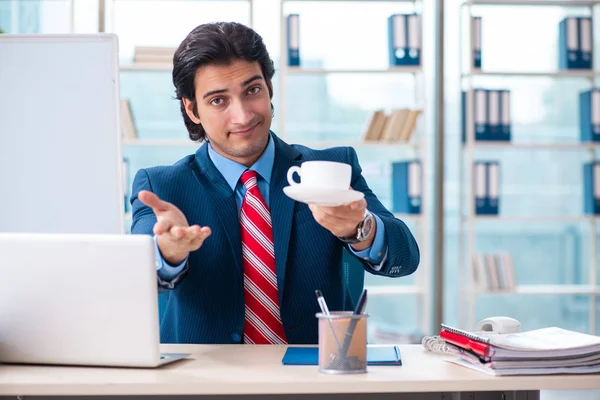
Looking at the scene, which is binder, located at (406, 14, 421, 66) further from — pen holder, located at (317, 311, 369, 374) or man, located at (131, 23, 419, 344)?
pen holder, located at (317, 311, 369, 374)

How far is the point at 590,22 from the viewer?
176 inches

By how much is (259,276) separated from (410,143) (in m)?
2.86

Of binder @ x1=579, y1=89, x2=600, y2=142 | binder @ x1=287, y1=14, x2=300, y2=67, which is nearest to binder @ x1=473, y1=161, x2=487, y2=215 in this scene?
binder @ x1=579, y1=89, x2=600, y2=142

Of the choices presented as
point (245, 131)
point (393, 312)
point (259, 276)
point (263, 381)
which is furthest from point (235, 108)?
point (393, 312)

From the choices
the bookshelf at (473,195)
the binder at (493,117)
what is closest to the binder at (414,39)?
the bookshelf at (473,195)

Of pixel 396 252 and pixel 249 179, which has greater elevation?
→ pixel 249 179

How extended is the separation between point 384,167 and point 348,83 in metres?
0.58

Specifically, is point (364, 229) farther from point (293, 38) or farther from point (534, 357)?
point (293, 38)

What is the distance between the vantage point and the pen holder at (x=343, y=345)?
1219 millimetres

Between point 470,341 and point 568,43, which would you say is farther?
point 568,43

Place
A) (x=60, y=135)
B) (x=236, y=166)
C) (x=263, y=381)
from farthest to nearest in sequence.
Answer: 1. (x=236, y=166)
2. (x=60, y=135)
3. (x=263, y=381)

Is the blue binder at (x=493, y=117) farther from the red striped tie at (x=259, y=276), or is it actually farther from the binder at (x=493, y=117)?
the red striped tie at (x=259, y=276)

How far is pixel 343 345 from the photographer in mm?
1221

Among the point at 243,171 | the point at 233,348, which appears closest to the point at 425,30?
the point at 243,171
